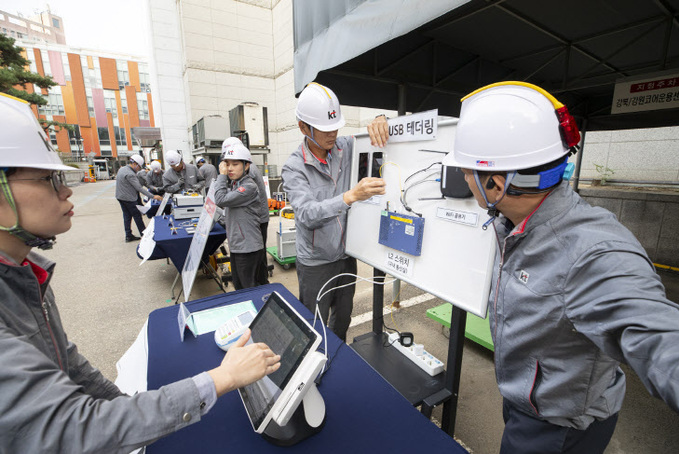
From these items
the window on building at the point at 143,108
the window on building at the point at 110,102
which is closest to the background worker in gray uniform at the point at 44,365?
the window on building at the point at 143,108

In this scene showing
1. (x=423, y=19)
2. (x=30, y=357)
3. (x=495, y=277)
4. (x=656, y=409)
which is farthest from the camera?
(x=656, y=409)

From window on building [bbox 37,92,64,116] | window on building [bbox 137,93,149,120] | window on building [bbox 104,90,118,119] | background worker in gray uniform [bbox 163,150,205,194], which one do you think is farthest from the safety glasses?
window on building [bbox 37,92,64,116]

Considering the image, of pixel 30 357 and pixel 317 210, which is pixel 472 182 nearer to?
pixel 317 210

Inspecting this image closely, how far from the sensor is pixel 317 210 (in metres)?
1.82

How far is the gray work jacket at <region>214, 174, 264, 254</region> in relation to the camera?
10.5ft

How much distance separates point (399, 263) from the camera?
187cm

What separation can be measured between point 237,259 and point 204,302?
1509 millimetres

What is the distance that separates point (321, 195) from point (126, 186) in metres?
6.39

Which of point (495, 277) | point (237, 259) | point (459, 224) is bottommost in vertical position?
point (237, 259)

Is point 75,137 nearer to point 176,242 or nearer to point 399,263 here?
point 176,242

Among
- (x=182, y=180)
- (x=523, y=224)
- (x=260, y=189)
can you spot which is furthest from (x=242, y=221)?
(x=182, y=180)

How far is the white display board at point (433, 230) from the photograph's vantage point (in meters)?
1.42

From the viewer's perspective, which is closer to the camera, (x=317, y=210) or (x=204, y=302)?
(x=317, y=210)

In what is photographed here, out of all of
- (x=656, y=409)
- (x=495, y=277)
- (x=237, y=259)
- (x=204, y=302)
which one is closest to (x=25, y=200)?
(x=204, y=302)
